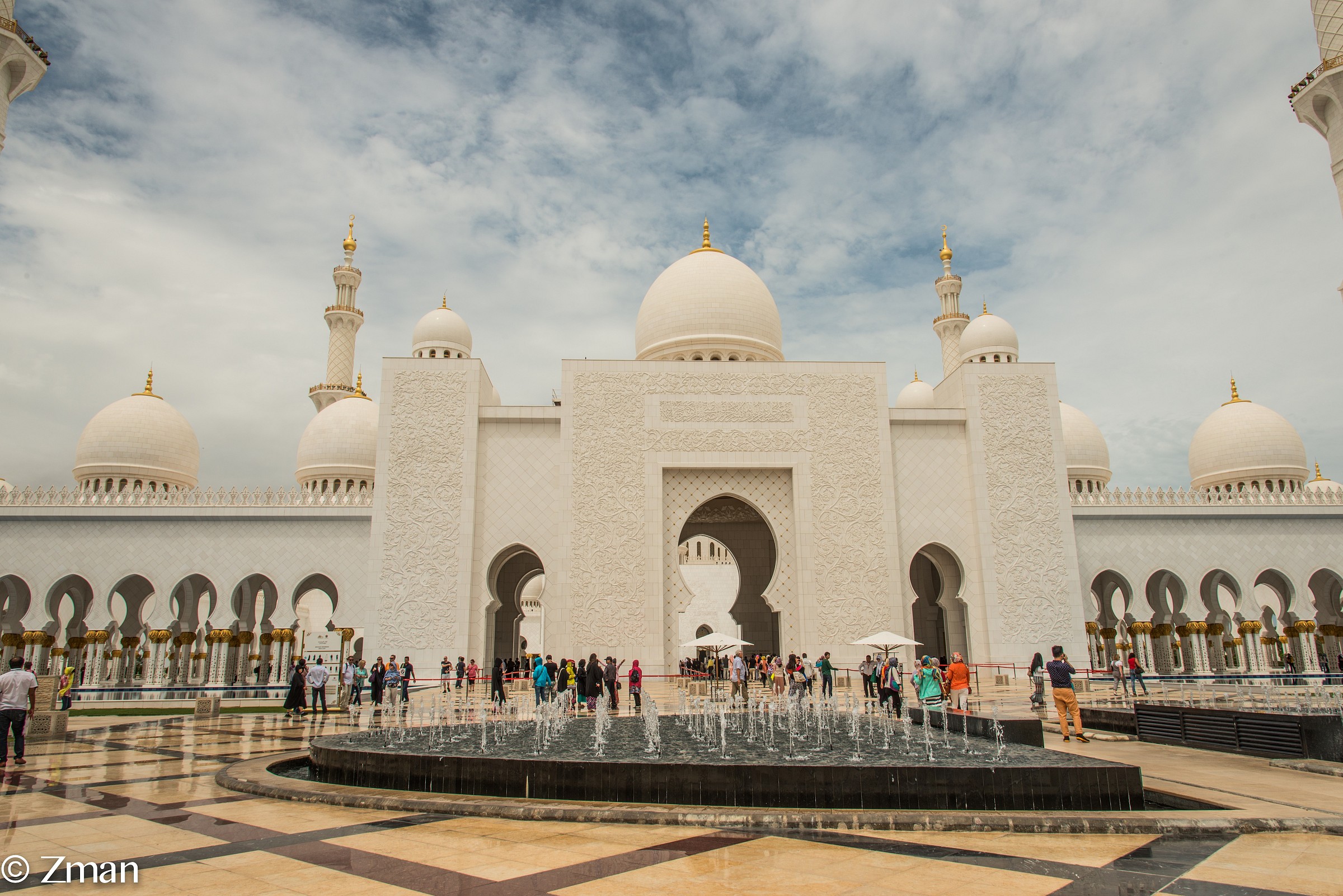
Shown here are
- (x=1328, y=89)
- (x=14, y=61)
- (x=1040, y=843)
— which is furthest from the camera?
(x=1328, y=89)

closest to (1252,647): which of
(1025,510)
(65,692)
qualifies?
(1025,510)

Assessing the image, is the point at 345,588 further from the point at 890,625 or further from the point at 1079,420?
the point at 1079,420

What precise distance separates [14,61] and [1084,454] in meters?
24.8

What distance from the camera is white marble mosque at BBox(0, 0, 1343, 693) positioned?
15203mm

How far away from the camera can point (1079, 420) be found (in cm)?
2319

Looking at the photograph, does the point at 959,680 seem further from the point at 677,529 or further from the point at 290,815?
the point at 677,529

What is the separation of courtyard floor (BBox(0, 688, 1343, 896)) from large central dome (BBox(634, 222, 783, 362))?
47.6 ft

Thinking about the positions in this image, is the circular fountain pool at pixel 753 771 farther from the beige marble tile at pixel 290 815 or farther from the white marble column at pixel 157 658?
the white marble column at pixel 157 658

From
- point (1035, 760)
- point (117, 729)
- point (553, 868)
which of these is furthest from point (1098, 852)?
point (117, 729)

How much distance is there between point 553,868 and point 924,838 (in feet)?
5.26

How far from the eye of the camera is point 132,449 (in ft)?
67.5

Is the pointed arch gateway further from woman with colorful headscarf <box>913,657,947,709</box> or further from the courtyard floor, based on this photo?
the courtyard floor

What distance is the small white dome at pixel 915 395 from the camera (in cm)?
2469

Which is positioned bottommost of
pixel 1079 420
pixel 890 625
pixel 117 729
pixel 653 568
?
pixel 117 729
